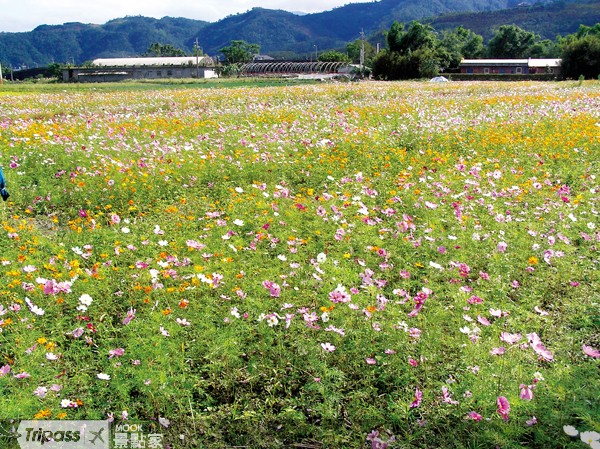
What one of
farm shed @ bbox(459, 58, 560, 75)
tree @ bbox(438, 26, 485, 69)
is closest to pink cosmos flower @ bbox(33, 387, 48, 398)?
tree @ bbox(438, 26, 485, 69)

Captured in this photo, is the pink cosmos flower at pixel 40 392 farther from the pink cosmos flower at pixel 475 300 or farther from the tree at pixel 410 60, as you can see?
the tree at pixel 410 60

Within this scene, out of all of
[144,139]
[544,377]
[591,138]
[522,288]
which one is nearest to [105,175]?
[144,139]

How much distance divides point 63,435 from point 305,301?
207 centimetres

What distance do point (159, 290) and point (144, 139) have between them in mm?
6438

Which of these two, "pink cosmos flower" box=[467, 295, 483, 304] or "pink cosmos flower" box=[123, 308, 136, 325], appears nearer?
"pink cosmos flower" box=[123, 308, 136, 325]

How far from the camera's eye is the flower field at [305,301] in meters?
3.16

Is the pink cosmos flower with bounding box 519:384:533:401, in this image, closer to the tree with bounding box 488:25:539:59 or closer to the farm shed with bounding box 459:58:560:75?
the farm shed with bounding box 459:58:560:75

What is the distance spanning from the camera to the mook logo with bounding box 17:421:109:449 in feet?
9.53

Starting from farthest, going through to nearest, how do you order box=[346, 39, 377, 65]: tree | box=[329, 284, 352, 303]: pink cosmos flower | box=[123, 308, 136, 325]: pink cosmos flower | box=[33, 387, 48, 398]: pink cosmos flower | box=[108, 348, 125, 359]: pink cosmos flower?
box=[346, 39, 377, 65]: tree → box=[329, 284, 352, 303]: pink cosmos flower → box=[123, 308, 136, 325]: pink cosmos flower → box=[108, 348, 125, 359]: pink cosmos flower → box=[33, 387, 48, 398]: pink cosmos flower

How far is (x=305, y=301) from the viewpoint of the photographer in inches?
165

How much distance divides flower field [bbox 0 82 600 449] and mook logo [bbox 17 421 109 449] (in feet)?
0.25

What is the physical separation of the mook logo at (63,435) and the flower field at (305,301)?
8 centimetres

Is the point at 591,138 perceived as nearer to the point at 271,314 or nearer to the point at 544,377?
the point at 544,377

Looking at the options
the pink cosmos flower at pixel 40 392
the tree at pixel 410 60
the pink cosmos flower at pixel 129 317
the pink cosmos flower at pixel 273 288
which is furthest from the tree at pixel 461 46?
the pink cosmos flower at pixel 40 392
